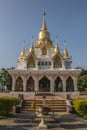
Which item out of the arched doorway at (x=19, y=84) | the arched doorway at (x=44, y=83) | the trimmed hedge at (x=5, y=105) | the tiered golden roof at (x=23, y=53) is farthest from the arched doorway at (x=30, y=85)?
the trimmed hedge at (x=5, y=105)

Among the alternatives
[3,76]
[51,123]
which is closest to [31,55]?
[3,76]

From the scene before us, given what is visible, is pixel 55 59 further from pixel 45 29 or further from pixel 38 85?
pixel 45 29

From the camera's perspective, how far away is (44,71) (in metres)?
33.4

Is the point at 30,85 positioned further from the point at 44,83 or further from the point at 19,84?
the point at 44,83

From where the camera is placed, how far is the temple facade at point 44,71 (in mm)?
33531

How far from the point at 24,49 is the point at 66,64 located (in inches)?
331

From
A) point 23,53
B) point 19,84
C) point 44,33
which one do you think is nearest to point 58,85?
point 19,84

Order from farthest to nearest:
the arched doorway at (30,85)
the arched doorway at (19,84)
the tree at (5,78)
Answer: the tree at (5,78)
the arched doorway at (30,85)
the arched doorway at (19,84)

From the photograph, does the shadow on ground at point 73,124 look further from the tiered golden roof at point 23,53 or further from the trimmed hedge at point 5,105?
the tiered golden roof at point 23,53

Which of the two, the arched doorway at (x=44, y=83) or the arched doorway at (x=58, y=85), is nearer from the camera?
the arched doorway at (x=58, y=85)

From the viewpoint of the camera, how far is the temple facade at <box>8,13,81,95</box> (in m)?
33.5

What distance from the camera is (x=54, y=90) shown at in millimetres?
33750

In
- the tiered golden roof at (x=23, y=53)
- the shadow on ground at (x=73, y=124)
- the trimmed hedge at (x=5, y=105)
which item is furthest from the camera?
the tiered golden roof at (x=23, y=53)

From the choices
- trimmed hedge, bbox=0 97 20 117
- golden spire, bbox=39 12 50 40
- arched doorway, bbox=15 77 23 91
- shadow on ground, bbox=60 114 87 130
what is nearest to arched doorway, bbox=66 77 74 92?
arched doorway, bbox=15 77 23 91
